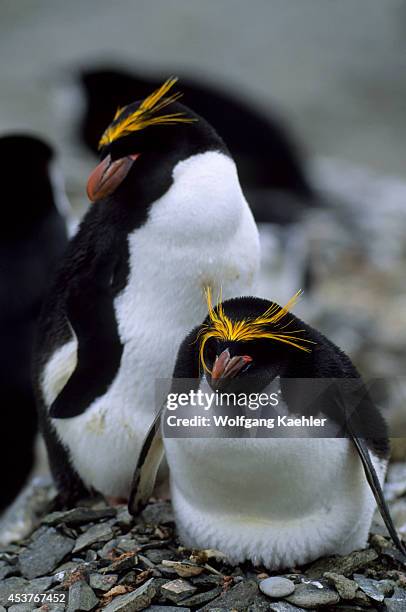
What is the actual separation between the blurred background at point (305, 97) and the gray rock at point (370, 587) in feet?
1.57

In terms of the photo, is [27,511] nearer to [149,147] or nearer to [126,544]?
[126,544]

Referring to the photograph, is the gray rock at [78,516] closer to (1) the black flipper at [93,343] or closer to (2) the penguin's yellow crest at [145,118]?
(1) the black flipper at [93,343]

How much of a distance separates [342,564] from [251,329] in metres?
0.51

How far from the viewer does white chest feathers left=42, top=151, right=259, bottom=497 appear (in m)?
2.07

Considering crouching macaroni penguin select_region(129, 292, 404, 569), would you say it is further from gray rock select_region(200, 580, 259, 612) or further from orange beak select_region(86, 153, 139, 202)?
orange beak select_region(86, 153, 139, 202)

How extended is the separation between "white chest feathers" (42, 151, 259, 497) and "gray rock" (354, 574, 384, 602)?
1.85ft

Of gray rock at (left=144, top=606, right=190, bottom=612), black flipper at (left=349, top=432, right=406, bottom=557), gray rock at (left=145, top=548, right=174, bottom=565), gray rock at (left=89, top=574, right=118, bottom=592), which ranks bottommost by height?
gray rock at (left=89, top=574, right=118, bottom=592)

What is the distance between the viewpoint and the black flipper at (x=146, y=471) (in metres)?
1.98

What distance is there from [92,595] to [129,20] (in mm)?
11207

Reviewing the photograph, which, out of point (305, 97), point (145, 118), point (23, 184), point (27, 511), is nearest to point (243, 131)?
point (23, 184)

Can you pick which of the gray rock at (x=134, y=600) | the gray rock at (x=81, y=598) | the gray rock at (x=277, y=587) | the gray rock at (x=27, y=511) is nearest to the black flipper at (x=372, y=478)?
the gray rock at (x=277, y=587)

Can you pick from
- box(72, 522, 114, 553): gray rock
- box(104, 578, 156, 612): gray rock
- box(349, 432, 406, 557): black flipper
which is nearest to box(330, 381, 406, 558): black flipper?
box(349, 432, 406, 557): black flipper

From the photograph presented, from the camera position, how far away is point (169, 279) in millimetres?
2080

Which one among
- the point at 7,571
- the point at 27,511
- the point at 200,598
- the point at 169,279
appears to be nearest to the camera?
the point at 200,598
